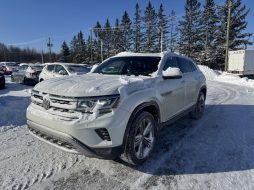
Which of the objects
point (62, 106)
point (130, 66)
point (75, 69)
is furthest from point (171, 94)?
point (75, 69)

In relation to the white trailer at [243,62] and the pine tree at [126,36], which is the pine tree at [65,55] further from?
the white trailer at [243,62]

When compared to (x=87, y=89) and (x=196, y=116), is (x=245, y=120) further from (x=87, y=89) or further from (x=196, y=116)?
(x=87, y=89)

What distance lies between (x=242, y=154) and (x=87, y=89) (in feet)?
9.48

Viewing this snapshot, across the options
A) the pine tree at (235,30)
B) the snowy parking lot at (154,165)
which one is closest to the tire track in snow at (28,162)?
the snowy parking lot at (154,165)

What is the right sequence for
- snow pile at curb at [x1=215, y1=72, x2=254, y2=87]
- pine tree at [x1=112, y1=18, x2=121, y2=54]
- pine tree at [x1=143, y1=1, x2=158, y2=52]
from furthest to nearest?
pine tree at [x1=112, y1=18, x2=121, y2=54] < pine tree at [x1=143, y1=1, x2=158, y2=52] < snow pile at curb at [x1=215, y1=72, x2=254, y2=87]

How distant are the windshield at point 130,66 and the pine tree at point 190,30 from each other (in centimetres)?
4261

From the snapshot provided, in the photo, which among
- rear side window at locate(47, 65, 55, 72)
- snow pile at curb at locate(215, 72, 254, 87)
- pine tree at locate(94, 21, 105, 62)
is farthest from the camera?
pine tree at locate(94, 21, 105, 62)

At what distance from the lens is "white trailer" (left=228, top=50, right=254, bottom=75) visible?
79.3ft

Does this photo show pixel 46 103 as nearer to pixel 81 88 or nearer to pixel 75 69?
pixel 81 88

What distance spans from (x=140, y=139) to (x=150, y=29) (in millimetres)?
57268

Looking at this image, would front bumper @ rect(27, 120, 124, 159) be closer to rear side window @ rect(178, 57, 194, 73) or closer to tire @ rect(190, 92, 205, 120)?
rear side window @ rect(178, 57, 194, 73)

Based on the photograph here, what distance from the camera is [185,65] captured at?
227 inches

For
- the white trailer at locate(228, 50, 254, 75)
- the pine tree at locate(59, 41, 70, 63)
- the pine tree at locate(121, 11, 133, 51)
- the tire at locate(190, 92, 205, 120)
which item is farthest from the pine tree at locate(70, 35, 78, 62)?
the tire at locate(190, 92, 205, 120)

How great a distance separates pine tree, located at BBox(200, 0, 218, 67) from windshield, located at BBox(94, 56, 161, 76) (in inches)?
1550
